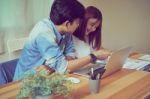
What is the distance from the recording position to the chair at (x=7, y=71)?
6.65ft

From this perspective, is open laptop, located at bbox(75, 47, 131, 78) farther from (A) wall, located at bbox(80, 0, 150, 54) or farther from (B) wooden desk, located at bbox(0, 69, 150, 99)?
(A) wall, located at bbox(80, 0, 150, 54)

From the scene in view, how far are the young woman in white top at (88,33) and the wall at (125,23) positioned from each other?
3.23 feet

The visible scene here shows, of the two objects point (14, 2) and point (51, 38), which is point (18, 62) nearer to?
point (51, 38)

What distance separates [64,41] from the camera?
235 cm

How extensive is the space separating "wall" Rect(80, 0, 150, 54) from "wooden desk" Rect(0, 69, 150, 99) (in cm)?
177

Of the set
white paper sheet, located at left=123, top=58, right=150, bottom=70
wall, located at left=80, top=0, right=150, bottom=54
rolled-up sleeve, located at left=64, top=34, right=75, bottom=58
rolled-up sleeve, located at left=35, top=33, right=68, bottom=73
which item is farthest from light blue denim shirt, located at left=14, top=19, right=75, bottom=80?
wall, located at left=80, top=0, right=150, bottom=54

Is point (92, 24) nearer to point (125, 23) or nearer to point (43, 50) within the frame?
point (43, 50)

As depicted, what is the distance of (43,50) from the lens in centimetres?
195

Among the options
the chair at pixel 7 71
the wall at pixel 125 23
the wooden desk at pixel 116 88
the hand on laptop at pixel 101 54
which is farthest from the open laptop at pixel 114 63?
the wall at pixel 125 23

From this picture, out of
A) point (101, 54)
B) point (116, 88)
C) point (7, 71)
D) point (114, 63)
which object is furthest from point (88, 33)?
point (116, 88)

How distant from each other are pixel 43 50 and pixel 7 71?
335 mm

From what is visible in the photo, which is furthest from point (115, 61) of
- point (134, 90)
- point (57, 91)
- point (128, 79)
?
point (57, 91)

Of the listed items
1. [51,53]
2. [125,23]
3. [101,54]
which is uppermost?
[51,53]

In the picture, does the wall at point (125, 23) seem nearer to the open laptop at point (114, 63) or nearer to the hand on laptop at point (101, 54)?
the hand on laptop at point (101, 54)
